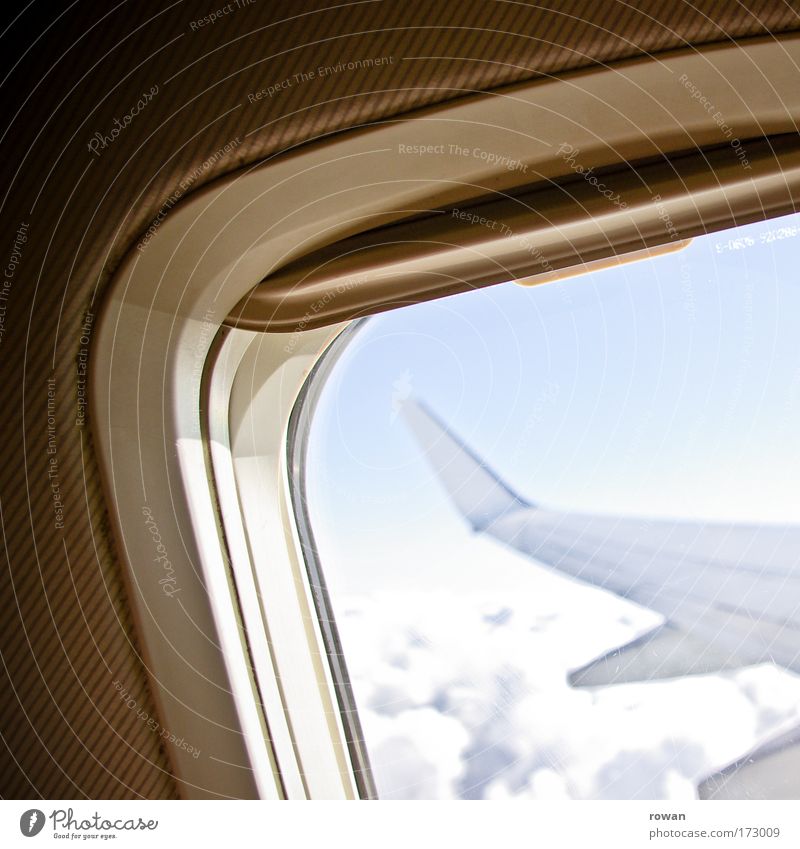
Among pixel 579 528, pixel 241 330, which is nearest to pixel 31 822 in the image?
pixel 241 330

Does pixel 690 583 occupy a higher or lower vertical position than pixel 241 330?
lower

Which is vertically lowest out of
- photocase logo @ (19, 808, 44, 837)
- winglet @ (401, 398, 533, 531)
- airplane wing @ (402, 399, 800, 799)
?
photocase logo @ (19, 808, 44, 837)

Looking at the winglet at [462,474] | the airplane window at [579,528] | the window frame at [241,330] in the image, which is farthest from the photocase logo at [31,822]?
the winglet at [462,474]

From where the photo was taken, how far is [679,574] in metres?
0.76

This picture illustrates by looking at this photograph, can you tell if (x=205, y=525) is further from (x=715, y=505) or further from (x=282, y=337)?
(x=715, y=505)

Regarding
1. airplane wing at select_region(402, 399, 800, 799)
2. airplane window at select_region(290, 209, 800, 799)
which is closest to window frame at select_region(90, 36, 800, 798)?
airplane window at select_region(290, 209, 800, 799)

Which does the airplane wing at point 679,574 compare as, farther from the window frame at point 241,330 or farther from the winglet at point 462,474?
the window frame at point 241,330

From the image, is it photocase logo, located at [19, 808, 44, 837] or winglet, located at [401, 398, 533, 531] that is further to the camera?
winglet, located at [401, 398, 533, 531]

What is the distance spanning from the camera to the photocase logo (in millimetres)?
542

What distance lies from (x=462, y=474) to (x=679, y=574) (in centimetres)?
27

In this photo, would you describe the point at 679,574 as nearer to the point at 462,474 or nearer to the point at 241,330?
the point at 462,474

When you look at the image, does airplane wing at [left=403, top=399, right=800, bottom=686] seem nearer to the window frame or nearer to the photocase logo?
the window frame

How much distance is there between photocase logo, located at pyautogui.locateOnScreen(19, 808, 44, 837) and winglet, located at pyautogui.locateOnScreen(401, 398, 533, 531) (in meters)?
0.50

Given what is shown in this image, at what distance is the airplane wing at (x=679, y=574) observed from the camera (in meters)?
0.74
